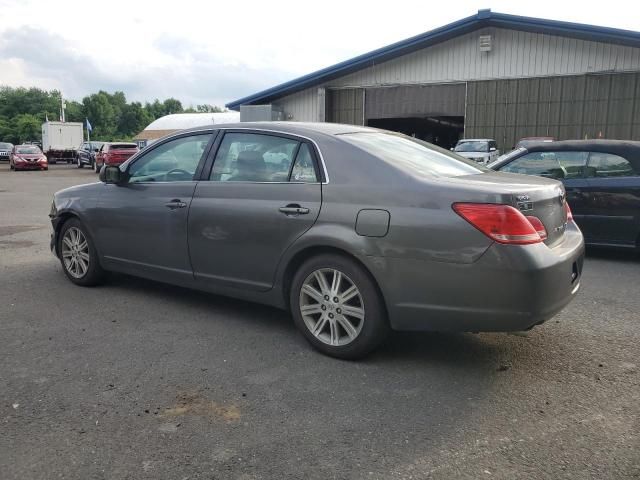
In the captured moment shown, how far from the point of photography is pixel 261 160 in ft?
14.4

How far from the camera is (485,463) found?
261 cm

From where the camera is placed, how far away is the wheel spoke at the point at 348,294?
374 centimetres

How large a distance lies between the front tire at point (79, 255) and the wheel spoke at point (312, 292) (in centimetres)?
257

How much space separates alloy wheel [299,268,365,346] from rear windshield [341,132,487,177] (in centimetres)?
88

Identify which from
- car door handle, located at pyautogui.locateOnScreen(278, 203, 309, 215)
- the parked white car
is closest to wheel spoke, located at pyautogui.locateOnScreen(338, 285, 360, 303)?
car door handle, located at pyautogui.locateOnScreen(278, 203, 309, 215)

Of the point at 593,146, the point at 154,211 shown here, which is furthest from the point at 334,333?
the point at 593,146

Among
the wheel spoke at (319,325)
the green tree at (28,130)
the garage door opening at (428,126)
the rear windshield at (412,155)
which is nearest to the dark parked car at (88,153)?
the garage door opening at (428,126)

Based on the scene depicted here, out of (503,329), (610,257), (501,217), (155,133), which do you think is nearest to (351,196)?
(501,217)

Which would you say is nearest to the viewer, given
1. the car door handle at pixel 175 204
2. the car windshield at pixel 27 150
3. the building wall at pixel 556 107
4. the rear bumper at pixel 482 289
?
the rear bumper at pixel 482 289

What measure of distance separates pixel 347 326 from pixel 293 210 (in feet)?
2.97

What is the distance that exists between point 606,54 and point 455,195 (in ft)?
64.9

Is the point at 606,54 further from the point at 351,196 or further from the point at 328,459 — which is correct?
the point at 328,459

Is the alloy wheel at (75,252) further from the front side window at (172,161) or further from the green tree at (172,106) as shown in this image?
the green tree at (172,106)

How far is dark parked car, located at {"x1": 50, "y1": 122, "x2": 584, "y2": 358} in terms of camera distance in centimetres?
334
